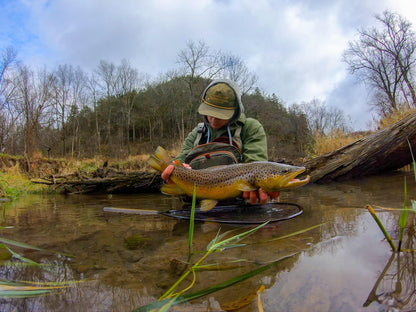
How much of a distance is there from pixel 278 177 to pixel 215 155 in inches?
37.9

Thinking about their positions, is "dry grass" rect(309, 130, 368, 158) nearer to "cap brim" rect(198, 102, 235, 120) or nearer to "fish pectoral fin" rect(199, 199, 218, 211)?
"cap brim" rect(198, 102, 235, 120)

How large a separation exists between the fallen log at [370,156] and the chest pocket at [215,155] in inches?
182

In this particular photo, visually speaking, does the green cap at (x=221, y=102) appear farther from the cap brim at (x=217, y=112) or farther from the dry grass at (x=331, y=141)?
the dry grass at (x=331, y=141)

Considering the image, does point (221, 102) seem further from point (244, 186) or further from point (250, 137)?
point (244, 186)

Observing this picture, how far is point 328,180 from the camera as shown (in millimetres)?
7133

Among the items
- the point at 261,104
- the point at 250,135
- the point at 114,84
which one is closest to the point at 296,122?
the point at 261,104

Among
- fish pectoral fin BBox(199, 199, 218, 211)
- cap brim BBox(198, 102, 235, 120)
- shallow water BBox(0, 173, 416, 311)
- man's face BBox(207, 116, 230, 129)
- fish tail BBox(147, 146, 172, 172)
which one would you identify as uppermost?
cap brim BBox(198, 102, 235, 120)

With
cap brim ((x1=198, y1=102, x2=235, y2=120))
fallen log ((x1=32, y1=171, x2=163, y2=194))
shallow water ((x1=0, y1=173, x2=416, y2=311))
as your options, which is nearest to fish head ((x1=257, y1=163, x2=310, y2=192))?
shallow water ((x1=0, y1=173, x2=416, y2=311))

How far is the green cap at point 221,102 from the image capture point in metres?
3.43

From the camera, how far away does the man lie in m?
3.36

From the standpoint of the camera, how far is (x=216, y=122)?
142 inches

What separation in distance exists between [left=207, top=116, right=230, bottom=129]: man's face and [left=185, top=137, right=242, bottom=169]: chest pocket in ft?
1.21

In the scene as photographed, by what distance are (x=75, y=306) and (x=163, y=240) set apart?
3.29 ft

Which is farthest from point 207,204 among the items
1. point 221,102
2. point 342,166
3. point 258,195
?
point 342,166
